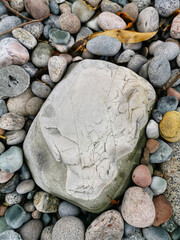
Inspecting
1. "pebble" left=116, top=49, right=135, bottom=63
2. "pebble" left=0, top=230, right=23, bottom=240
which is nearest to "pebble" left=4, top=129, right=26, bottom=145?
"pebble" left=0, top=230, right=23, bottom=240

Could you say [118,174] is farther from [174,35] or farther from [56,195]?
[174,35]

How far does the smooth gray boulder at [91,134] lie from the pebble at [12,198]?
28 cm

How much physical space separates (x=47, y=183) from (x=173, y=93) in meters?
1.39

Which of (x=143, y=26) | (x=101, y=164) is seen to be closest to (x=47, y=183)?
(x=101, y=164)

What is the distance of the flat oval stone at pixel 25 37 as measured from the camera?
192cm

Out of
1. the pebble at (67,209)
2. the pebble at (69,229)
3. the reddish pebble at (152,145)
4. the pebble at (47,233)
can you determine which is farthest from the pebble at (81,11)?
the pebble at (47,233)

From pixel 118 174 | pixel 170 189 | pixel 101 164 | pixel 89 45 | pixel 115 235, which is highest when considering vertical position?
pixel 89 45

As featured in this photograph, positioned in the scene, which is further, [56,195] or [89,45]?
[89,45]

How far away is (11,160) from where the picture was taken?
174 centimetres

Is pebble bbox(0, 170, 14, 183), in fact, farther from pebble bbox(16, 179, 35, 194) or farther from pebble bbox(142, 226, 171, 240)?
pebble bbox(142, 226, 171, 240)

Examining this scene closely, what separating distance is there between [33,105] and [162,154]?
1.22 m

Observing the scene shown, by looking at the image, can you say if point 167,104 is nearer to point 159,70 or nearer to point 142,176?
point 159,70

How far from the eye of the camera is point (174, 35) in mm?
2021

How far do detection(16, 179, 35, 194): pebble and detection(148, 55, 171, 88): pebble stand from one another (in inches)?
56.5
